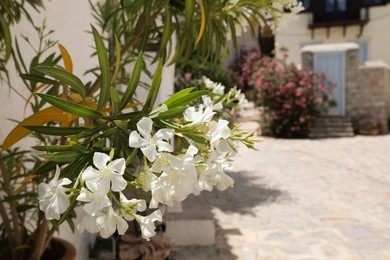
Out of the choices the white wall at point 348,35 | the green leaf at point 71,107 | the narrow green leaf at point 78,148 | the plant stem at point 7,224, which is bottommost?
the white wall at point 348,35

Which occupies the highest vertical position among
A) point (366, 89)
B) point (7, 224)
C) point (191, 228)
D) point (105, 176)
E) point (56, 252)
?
point (105, 176)

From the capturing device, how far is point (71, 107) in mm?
966

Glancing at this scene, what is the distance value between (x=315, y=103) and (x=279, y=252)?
24.0 ft

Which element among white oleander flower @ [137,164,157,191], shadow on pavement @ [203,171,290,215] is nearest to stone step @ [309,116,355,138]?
shadow on pavement @ [203,171,290,215]

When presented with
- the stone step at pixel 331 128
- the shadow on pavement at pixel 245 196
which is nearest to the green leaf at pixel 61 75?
the shadow on pavement at pixel 245 196

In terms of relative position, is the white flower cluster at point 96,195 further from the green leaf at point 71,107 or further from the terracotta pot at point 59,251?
the terracotta pot at point 59,251

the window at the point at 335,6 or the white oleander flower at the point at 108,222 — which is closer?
the white oleander flower at the point at 108,222

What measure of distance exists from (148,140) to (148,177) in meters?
0.09

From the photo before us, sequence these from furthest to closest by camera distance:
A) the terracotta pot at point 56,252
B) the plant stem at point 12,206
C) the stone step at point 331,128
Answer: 1. the stone step at point 331,128
2. the terracotta pot at point 56,252
3. the plant stem at point 12,206

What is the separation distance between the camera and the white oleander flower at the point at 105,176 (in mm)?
806

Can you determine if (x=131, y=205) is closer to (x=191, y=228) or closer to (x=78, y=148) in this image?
(x=78, y=148)

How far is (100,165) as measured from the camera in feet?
2.69

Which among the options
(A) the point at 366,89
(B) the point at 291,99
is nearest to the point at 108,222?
(B) the point at 291,99

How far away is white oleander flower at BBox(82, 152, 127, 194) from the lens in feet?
2.64
